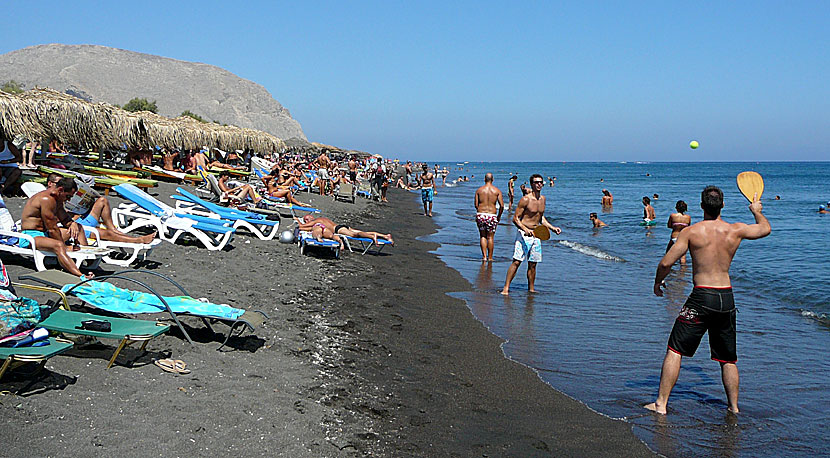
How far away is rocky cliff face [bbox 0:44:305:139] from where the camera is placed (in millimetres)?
111062

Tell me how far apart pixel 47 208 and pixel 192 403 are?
3.57 metres

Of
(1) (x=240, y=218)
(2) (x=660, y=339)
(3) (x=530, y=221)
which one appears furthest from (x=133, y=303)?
(1) (x=240, y=218)

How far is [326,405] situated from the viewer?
13.1 feet

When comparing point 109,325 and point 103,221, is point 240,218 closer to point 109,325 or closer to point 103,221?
point 103,221

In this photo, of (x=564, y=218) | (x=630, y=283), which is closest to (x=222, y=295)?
(x=630, y=283)

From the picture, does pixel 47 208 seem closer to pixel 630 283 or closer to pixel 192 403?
pixel 192 403

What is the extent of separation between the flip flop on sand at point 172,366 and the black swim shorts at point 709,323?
3.32 meters

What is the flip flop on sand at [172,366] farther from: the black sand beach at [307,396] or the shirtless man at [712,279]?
the shirtless man at [712,279]

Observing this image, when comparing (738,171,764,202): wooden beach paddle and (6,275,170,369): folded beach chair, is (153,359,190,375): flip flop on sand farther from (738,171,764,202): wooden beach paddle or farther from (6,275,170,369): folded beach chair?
(738,171,764,202): wooden beach paddle

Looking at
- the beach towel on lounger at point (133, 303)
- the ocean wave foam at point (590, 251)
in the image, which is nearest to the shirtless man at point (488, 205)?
the ocean wave foam at point (590, 251)

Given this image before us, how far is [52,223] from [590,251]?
10.7 metres

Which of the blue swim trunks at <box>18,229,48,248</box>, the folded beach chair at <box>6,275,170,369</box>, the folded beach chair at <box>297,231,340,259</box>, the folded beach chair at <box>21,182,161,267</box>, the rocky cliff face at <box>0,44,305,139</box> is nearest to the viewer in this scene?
the folded beach chair at <box>6,275,170,369</box>

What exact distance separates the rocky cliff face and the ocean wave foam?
104154 millimetres

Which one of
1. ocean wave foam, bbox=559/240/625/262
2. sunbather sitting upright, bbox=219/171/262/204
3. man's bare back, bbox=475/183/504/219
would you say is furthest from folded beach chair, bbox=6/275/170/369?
ocean wave foam, bbox=559/240/625/262
